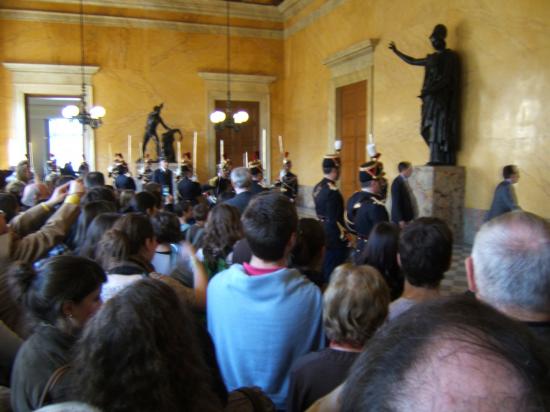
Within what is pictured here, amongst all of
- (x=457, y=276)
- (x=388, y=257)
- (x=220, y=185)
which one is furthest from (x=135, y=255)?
(x=220, y=185)

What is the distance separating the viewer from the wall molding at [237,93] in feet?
55.1

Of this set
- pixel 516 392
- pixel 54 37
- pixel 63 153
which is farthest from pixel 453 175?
pixel 63 153

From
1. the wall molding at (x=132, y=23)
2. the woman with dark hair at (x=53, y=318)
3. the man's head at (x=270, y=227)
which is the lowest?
the woman with dark hair at (x=53, y=318)

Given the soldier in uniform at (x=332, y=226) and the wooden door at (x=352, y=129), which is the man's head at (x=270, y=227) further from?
the wooden door at (x=352, y=129)

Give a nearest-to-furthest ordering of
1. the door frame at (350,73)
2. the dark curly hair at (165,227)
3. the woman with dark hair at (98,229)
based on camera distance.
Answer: the woman with dark hair at (98,229), the dark curly hair at (165,227), the door frame at (350,73)

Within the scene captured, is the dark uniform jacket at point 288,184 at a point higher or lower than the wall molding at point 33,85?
lower

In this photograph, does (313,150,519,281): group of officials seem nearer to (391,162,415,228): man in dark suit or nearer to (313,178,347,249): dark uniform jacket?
(313,178,347,249): dark uniform jacket

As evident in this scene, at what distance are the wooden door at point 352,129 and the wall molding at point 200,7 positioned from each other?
5.09 m

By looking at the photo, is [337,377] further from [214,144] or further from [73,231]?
[214,144]

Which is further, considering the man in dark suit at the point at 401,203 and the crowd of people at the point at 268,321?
the man in dark suit at the point at 401,203

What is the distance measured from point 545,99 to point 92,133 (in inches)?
513

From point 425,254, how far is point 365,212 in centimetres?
253

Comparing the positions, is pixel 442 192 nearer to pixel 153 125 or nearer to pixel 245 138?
pixel 153 125

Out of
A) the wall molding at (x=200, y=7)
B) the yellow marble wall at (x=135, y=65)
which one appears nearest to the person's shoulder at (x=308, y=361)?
the yellow marble wall at (x=135, y=65)
